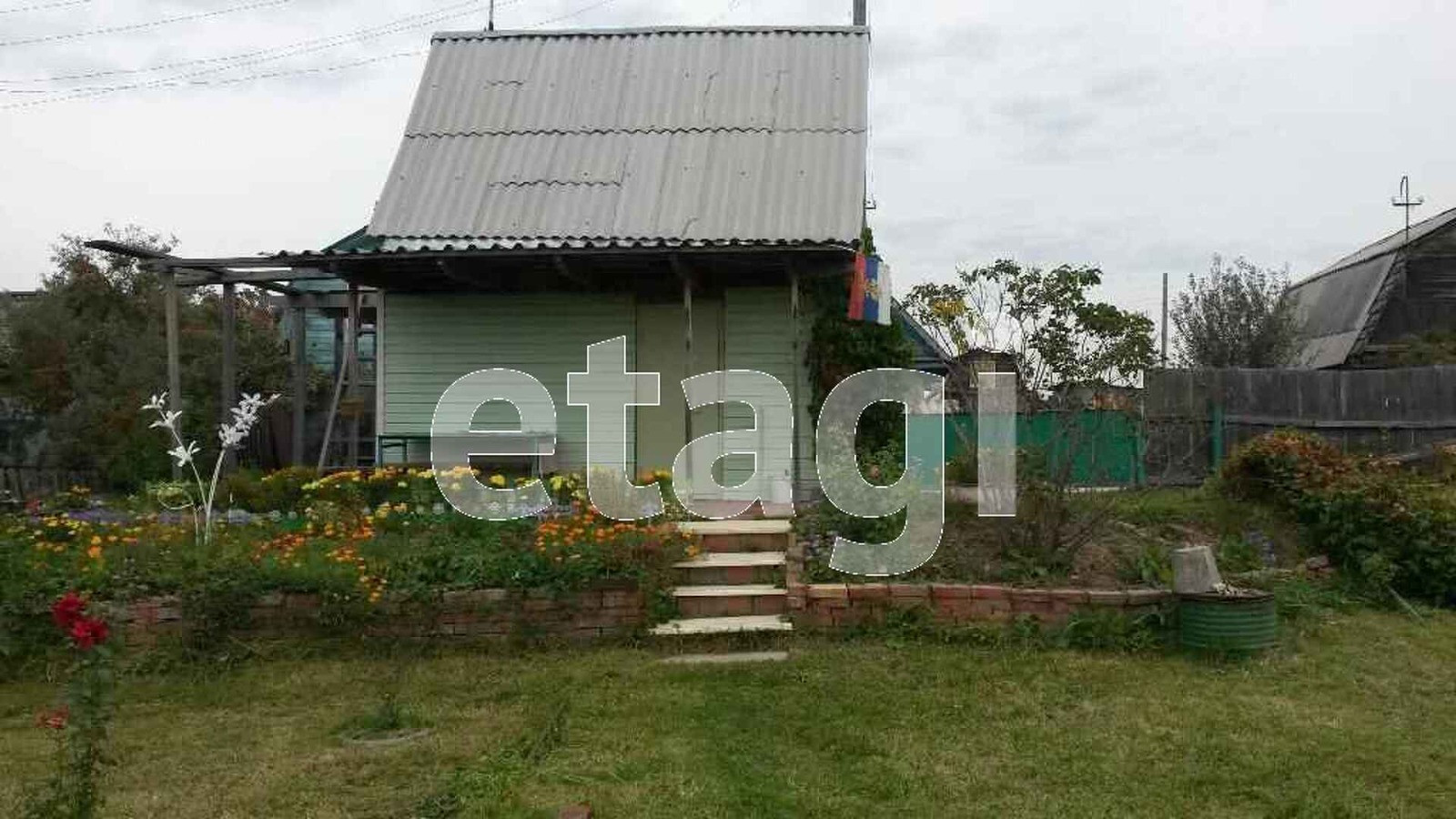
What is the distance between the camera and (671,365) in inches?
471

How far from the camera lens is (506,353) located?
11.9 meters

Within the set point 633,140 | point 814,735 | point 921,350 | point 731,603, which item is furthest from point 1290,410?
point 814,735

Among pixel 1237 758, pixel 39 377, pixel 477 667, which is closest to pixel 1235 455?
pixel 1237 758

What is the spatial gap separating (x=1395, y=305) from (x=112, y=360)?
20923mm

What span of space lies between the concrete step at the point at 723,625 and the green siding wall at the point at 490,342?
172 inches

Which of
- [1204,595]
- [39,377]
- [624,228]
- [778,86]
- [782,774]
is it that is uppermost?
[778,86]

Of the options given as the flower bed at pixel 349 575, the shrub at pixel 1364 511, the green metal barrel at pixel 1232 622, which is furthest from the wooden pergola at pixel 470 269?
the green metal barrel at pixel 1232 622

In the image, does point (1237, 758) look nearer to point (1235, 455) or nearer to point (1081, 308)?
point (1081, 308)

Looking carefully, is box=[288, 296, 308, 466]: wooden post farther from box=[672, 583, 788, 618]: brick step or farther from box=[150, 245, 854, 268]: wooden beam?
box=[672, 583, 788, 618]: brick step

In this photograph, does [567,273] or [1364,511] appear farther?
[567,273]

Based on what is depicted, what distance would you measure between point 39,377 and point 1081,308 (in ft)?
46.0

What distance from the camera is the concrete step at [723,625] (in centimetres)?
754

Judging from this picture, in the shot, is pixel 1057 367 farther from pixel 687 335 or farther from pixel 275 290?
pixel 275 290

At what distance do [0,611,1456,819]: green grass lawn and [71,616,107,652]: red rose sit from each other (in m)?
0.94
